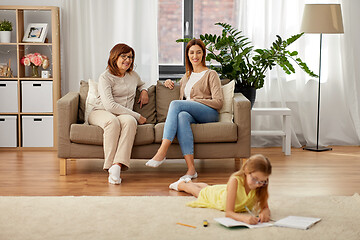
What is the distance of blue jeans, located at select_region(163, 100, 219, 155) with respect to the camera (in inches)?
174

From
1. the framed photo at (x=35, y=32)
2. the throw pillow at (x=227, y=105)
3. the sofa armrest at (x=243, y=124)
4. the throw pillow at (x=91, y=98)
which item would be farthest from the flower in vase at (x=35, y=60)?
the sofa armrest at (x=243, y=124)

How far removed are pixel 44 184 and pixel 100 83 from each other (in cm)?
95

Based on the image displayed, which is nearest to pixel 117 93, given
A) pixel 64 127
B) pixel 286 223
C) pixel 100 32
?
pixel 64 127

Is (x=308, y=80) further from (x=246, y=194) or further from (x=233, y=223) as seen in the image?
(x=233, y=223)

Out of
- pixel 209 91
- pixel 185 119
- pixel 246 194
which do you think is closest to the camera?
pixel 246 194

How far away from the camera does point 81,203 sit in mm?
3646

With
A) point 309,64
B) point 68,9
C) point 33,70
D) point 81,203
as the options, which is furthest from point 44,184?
point 309,64

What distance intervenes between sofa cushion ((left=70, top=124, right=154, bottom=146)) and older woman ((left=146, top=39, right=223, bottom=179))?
0.15 m

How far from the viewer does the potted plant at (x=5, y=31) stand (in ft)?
18.6

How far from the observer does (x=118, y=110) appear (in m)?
4.64

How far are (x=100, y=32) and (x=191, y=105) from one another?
175 centimetres

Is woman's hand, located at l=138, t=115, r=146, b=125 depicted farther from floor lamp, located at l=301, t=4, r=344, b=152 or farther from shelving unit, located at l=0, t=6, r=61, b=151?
floor lamp, located at l=301, t=4, r=344, b=152

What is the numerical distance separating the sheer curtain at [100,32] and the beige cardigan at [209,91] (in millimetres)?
1220

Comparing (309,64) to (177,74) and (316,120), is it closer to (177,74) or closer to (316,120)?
(316,120)
